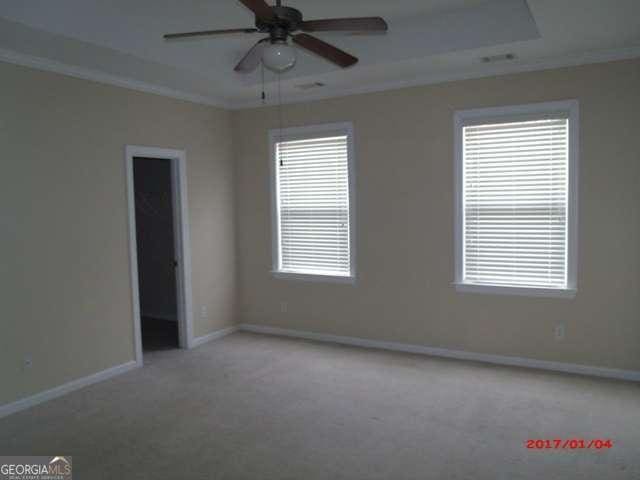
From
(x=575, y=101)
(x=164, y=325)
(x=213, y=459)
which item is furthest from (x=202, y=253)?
(x=575, y=101)

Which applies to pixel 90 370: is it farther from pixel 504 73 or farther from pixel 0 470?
pixel 504 73

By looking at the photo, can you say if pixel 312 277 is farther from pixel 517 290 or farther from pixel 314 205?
pixel 517 290

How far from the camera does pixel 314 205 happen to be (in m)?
5.55

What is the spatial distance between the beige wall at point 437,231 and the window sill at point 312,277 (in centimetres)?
7

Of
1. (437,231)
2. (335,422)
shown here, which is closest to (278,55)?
(335,422)

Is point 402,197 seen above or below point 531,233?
above

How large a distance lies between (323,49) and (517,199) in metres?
2.40

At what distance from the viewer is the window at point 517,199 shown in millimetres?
4281

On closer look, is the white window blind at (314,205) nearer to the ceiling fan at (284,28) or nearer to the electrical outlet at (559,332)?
the electrical outlet at (559,332)

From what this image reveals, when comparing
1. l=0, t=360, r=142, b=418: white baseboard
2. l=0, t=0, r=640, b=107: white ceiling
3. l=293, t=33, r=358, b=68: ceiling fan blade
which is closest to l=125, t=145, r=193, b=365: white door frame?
l=0, t=360, r=142, b=418: white baseboard

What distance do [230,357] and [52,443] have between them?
1966mm

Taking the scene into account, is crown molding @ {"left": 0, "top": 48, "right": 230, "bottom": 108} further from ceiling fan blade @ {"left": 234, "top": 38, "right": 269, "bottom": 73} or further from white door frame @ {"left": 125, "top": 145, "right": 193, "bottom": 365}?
ceiling fan blade @ {"left": 234, "top": 38, "right": 269, "bottom": 73}

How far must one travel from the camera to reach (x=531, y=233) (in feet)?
14.5
